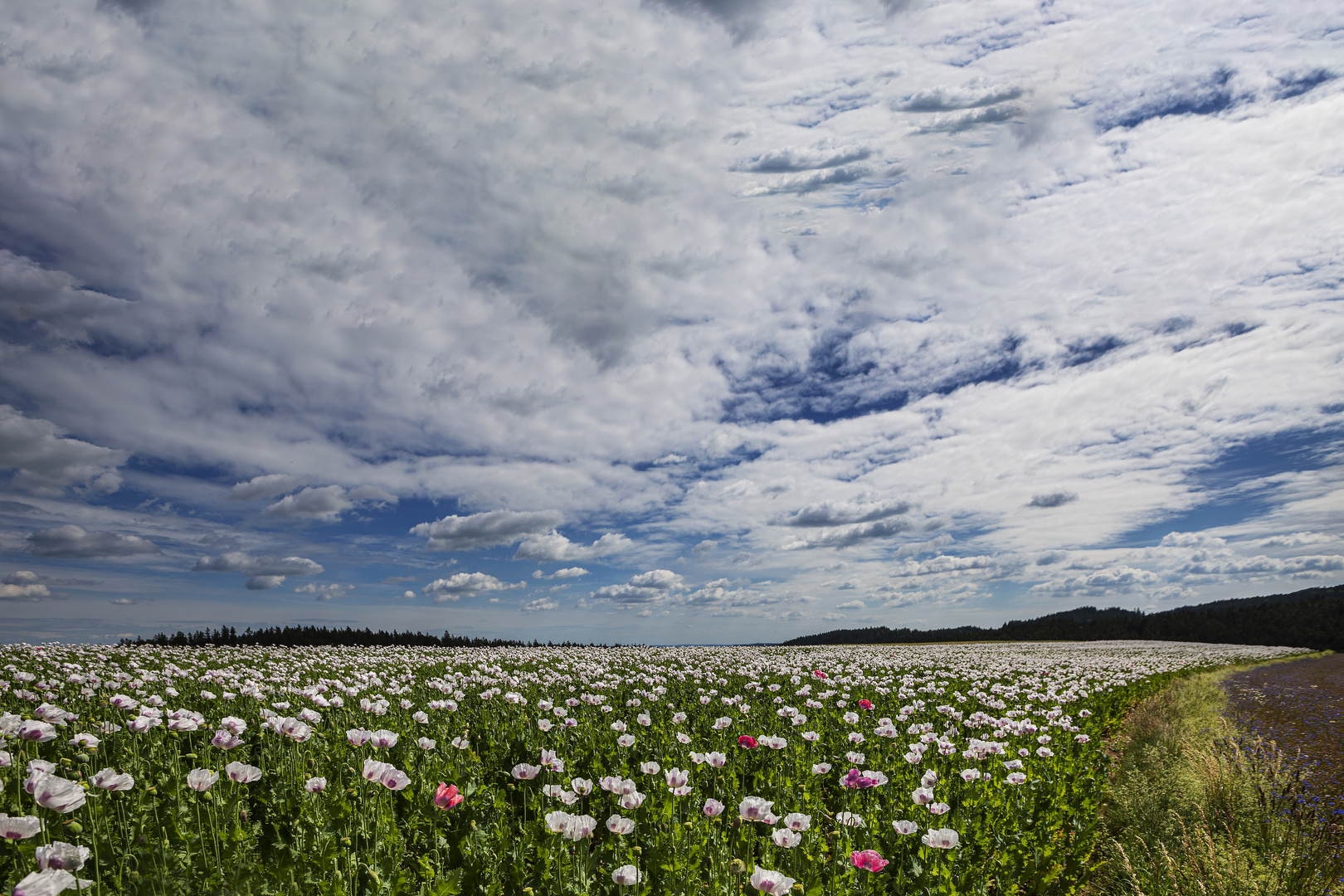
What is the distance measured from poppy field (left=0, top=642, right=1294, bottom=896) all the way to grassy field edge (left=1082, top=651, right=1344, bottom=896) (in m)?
0.55

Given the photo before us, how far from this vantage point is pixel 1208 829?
23.5 feet

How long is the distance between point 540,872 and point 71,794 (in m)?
3.11

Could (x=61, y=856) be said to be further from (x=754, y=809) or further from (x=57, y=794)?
(x=754, y=809)

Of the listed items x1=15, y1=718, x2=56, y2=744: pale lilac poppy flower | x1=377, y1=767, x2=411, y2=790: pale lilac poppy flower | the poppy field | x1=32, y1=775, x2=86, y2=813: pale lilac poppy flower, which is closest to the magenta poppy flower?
the poppy field

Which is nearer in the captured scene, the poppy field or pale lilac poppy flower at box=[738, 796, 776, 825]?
the poppy field

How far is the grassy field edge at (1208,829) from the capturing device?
588cm

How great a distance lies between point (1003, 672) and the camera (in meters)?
21.6

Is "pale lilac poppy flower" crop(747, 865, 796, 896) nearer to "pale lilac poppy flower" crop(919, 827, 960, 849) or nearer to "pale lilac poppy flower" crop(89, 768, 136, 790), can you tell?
"pale lilac poppy flower" crop(919, 827, 960, 849)

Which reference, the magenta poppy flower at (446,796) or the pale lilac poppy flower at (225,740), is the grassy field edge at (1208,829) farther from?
the pale lilac poppy flower at (225,740)

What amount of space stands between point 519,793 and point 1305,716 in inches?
861

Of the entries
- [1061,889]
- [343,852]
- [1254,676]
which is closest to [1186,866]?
[1061,889]

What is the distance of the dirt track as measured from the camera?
10.6 metres

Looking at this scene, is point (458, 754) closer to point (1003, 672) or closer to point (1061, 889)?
point (1061, 889)

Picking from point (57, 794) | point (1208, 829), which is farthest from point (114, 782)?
point (1208, 829)
